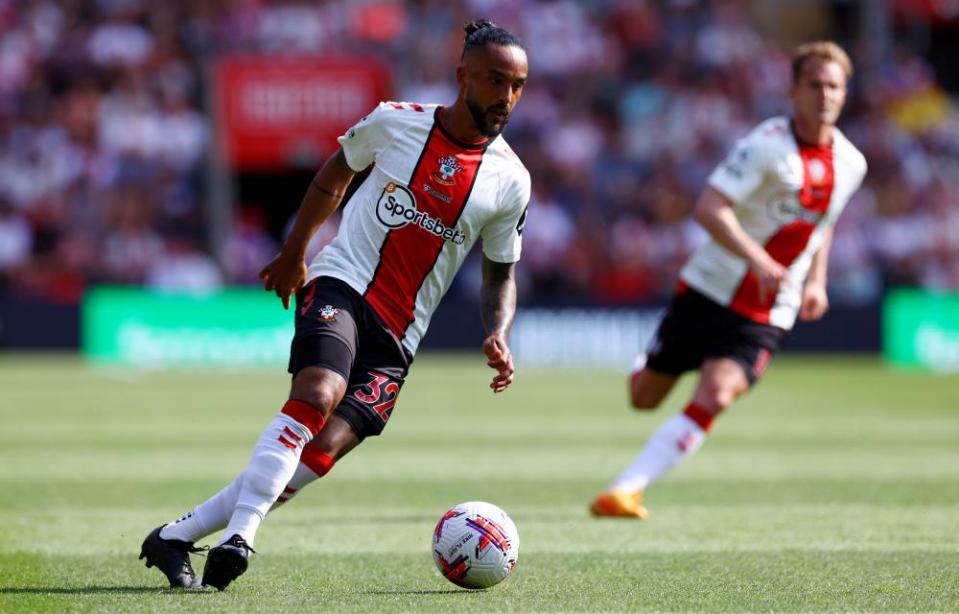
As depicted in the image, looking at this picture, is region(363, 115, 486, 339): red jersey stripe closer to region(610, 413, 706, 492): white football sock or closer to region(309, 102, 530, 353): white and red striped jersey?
region(309, 102, 530, 353): white and red striped jersey

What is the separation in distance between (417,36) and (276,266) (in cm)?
1891

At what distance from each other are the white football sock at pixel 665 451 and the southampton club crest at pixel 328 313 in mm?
2689

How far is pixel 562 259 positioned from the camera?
22.6 meters

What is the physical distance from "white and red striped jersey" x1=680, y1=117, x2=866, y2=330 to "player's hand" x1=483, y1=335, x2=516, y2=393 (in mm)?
2639

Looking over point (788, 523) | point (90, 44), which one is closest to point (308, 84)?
point (90, 44)

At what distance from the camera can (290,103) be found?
73.5 feet

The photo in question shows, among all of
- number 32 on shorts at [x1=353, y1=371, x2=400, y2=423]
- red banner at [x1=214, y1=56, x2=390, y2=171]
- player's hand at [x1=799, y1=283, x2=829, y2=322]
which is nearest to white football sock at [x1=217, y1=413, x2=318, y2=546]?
number 32 on shorts at [x1=353, y1=371, x2=400, y2=423]

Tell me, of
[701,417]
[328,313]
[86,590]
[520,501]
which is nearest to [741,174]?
[701,417]

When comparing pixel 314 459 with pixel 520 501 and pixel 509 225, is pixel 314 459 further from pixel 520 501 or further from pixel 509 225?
pixel 520 501

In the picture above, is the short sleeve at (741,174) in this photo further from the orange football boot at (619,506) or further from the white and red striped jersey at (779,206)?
the orange football boot at (619,506)

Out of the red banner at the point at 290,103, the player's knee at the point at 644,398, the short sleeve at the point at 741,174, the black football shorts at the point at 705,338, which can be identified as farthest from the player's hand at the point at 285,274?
the red banner at the point at 290,103

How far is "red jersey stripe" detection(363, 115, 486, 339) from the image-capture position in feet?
19.6

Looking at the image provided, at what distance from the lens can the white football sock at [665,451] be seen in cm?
805

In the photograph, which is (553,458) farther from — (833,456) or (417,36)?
(417,36)
